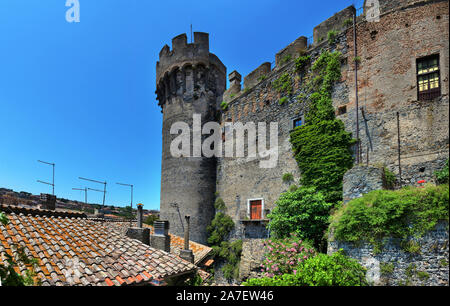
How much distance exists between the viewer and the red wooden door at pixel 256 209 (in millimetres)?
16234

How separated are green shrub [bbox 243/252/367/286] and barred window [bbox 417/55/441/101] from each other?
728 centimetres

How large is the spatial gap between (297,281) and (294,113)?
10092 millimetres

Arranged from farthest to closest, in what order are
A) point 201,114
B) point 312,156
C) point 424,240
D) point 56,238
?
point 201,114, point 312,156, point 56,238, point 424,240

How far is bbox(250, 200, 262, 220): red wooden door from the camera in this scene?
53.3 ft

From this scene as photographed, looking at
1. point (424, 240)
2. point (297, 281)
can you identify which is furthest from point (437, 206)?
point (297, 281)

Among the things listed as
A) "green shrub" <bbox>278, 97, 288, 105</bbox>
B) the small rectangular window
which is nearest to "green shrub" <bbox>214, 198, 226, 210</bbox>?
"green shrub" <bbox>278, 97, 288, 105</bbox>

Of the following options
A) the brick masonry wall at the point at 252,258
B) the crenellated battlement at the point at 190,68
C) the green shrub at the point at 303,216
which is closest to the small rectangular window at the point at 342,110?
the green shrub at the point at 303,216

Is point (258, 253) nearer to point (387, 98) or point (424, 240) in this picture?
point (424, 240)

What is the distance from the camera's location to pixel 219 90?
21.8 metres

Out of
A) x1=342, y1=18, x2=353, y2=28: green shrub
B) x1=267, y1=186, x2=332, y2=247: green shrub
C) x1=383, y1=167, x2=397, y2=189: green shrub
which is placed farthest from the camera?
x1=342, y1=18, x2=353, y2=28: green shrub

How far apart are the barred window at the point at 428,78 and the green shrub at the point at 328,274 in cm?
728

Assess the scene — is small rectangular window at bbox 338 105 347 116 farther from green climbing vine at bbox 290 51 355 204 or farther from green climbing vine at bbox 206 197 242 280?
green climbing vine at bbox 206 197 242 280

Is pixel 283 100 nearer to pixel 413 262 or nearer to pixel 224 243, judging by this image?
pixel 224 243
